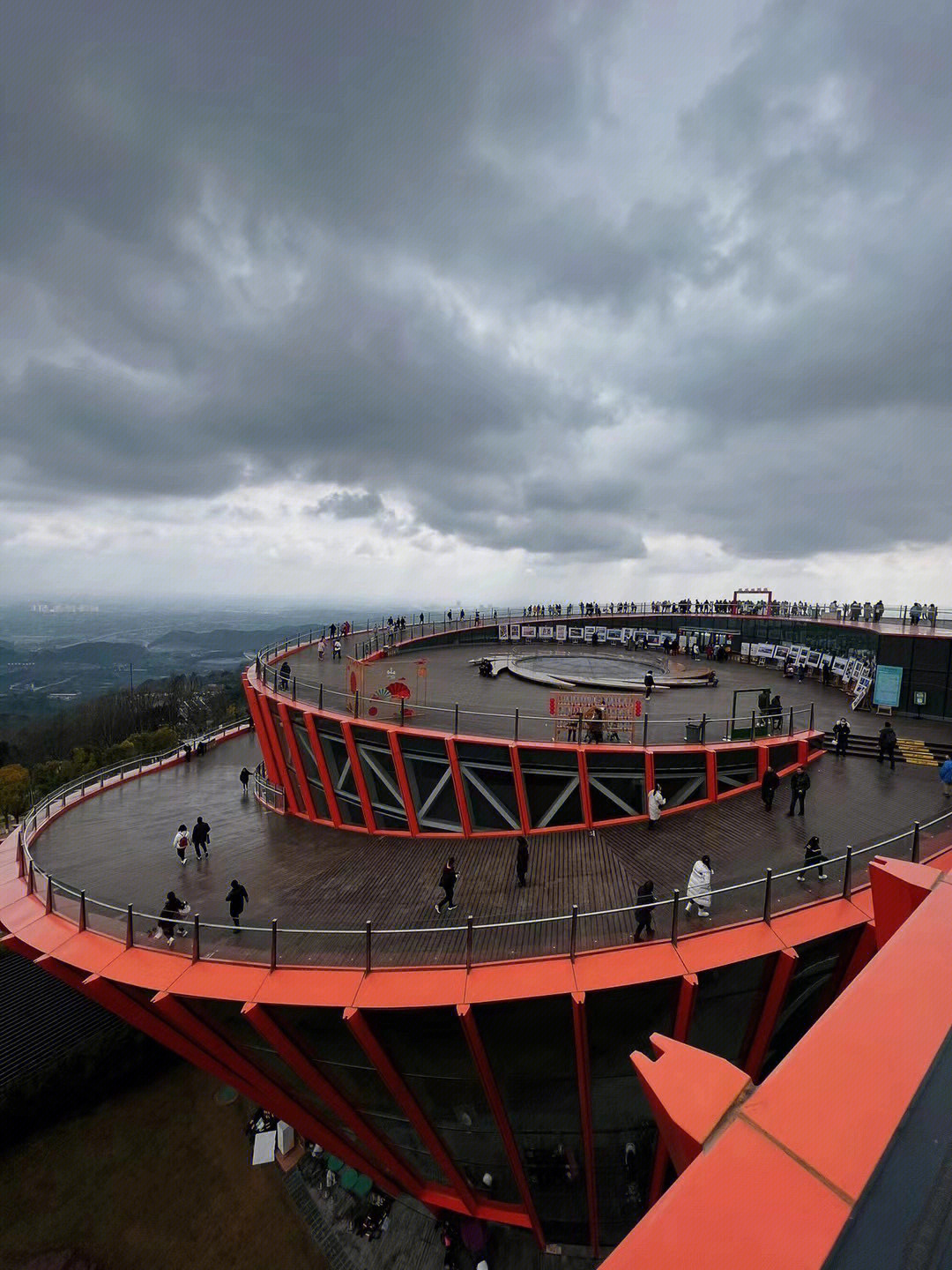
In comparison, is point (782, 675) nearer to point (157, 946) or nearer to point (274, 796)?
point (274, 796)

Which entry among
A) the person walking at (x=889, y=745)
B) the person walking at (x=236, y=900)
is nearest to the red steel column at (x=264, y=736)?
the person walking at (x=236, y=900)

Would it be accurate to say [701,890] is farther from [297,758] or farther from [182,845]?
[182,845]

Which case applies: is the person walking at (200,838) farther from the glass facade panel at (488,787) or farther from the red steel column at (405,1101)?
the red steel column at (405,1101)

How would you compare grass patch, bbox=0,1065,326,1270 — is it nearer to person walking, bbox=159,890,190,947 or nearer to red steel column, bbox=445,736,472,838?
person walking, bbox=159,890,190,947

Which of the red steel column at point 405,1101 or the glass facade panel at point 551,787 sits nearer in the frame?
the red steel column at point 405,1101

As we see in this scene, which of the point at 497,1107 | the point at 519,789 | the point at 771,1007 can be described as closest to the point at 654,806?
the point at 519,789

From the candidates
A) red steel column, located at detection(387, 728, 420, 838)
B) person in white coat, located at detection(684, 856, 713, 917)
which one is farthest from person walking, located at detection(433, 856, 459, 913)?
person in white coat, located at detection(684, 856, 713, 917)

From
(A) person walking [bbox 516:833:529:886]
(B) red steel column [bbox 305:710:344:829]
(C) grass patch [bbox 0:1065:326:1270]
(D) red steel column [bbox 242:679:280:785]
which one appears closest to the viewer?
(A) person walking [bbox 516:833:529:886]
